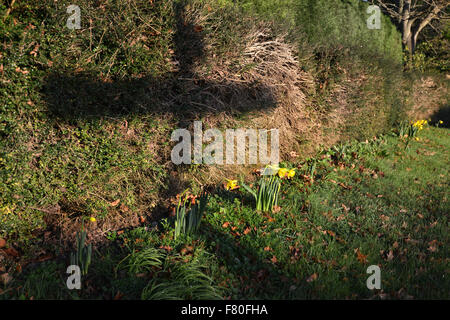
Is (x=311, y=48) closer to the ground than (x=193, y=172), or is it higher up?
higher up

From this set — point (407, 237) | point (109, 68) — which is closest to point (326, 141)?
point (407, 237)

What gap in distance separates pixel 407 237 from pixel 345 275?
1.28 m

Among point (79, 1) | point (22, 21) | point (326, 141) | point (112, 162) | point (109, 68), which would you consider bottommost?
point (112, 162)

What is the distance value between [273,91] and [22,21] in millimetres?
3568

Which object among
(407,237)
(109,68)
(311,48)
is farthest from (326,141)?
(109,68)

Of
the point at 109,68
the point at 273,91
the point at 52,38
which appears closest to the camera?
the point at 52,38

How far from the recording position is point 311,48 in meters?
5.75

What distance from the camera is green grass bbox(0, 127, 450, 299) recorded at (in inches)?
96.9

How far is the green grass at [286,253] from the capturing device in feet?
8.07

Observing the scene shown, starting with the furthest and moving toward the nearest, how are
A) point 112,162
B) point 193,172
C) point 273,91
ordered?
point 273,91
point 193,172
point 112,162

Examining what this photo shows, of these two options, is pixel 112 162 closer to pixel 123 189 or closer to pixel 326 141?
pixel 123 189

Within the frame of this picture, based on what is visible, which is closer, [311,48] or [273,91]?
[273,91]

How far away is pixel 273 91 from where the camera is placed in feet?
16.8

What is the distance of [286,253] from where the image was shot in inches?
116
